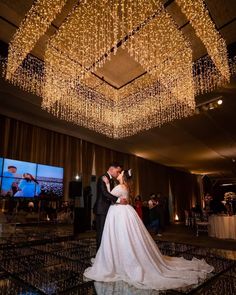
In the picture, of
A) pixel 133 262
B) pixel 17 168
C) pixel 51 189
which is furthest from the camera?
pixel 51 189

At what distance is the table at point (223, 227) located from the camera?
6.86 metres

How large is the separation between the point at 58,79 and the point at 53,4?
1716mm

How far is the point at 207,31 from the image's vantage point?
358cm

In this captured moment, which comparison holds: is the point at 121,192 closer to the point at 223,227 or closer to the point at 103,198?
the point at 103,198

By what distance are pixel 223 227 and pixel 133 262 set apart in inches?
221

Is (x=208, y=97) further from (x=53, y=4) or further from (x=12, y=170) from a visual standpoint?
(x=12, y=170)

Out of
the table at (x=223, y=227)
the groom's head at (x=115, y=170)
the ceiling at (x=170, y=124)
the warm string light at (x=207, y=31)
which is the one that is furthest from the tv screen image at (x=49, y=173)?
the warm string light at (x=207, y=31)

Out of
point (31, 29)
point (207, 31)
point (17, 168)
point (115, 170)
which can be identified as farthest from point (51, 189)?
point (207, 31)

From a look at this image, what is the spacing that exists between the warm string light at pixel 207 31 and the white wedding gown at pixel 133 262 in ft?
9.42

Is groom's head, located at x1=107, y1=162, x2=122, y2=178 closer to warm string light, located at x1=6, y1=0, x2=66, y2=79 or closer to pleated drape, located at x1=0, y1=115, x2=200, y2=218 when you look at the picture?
warm string light, located at x1=6, y1=0, x2=66, y2=79

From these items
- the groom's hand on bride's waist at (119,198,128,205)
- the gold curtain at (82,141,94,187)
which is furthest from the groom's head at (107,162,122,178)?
the gold curtain at (82,141,94,187)

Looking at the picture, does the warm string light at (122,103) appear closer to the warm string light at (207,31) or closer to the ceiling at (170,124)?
the warm string light at (207,31)

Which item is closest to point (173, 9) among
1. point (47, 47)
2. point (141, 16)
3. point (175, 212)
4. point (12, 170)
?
point (141, 16)

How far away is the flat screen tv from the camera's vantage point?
6.86 metres
